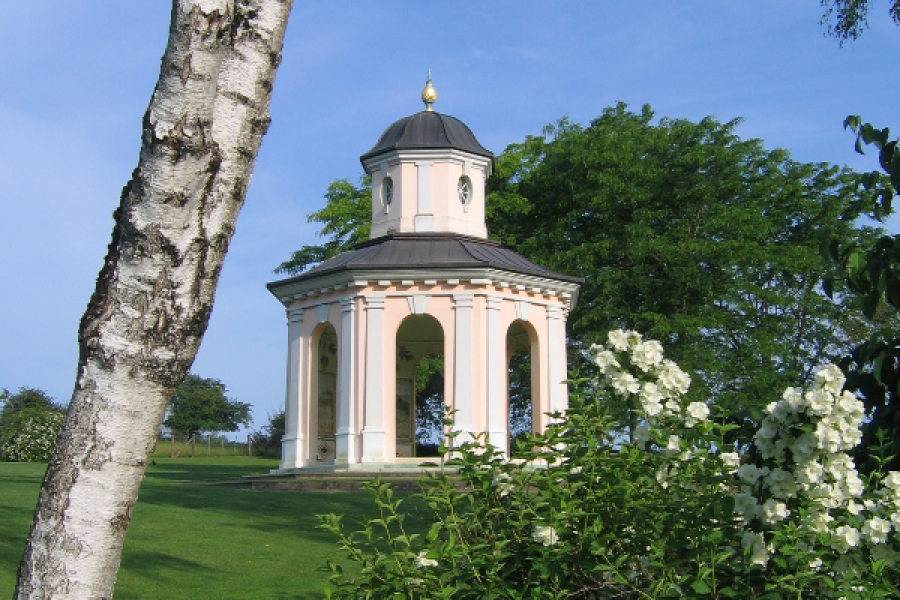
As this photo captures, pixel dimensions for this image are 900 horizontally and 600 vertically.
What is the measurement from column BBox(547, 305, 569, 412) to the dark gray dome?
423cm

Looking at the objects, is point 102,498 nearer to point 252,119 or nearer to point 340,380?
point 252,119

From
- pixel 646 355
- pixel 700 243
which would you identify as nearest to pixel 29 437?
pixel 700 243

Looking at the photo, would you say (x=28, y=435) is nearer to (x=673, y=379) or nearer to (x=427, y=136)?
(x=427, y=136)

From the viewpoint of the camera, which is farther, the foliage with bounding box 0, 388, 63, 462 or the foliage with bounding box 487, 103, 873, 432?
the foliage with bounding box 0, 388, 63, 462

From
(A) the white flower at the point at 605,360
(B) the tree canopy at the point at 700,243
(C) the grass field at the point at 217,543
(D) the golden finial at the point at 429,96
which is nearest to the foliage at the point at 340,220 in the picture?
(B) the tree canopy at the point at 700,243

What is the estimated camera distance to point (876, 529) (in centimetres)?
401

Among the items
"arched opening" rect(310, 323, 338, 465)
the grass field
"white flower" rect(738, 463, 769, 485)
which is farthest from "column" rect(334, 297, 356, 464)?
"white flower" rect(738, 463, 769, 485)

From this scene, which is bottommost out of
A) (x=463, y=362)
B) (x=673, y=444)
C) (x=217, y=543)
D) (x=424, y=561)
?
(x=217, y=543)

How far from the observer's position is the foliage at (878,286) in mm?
4773

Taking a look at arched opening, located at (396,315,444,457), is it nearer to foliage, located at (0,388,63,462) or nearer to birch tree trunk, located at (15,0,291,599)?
foliage, located at (0,388,63,462)

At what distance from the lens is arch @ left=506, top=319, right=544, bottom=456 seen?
2228 centimetres

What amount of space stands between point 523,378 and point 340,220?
8.56 metres

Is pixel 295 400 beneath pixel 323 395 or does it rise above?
beneath

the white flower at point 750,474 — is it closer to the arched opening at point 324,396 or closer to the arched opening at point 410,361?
the arched opening at point 324,396
